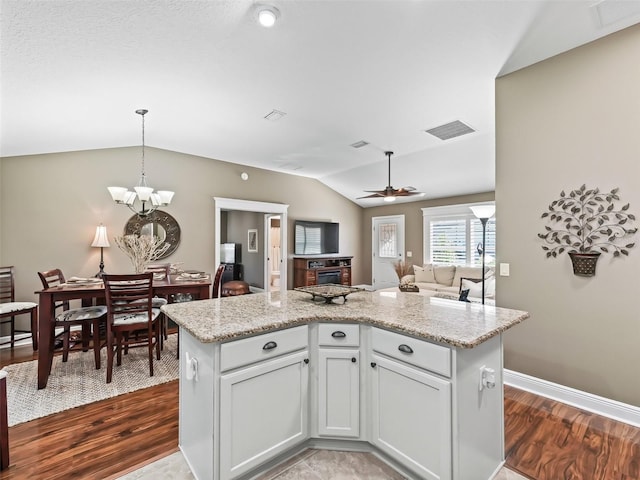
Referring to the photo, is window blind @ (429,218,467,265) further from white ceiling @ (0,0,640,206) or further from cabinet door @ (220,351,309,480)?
cabinet door @ (220,351,309,480)

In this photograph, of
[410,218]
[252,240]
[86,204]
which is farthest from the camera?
[252,240]

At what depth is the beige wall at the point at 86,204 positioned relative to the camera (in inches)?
154

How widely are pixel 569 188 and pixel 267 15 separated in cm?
267

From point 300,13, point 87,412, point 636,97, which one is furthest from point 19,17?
point 636,97

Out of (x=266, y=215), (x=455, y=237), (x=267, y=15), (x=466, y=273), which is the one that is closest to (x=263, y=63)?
(x=267, y=15)

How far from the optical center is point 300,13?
2.01m

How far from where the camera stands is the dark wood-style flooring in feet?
5.83

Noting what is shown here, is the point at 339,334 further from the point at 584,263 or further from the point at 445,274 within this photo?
the point at 445,274

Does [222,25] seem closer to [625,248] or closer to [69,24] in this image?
[69,24]

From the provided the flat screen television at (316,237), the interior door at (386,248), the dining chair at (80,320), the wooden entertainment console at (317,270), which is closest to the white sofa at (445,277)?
the interior door at (386,248)

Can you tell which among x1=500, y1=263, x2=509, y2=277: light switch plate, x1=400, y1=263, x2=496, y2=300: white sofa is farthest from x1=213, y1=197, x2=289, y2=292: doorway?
x1=500, y1=263, x2=509, y2=277: light switch plate

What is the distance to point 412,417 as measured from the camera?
5.27 ft

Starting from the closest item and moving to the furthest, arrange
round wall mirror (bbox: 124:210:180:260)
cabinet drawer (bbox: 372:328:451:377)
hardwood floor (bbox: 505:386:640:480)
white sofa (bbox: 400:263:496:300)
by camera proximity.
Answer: cabinet drawer (bbox: 372:328:451:377) → hardwood floor (bbox: 505:386:640:480) → round wall mirror (bbox: 124:210:180:260) → white sofa (bbox: 400:263:496:300)

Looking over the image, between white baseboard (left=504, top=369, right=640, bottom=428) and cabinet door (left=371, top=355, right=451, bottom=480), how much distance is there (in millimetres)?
1744
